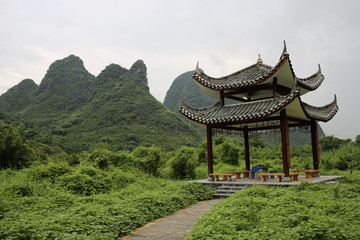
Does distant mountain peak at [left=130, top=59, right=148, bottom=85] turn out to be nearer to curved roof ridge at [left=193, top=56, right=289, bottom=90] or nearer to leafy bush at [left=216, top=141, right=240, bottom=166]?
leafy bush at [left=216, top=141, right=240, bottom=166]

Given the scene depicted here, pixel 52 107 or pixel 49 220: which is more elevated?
pixel 52 107

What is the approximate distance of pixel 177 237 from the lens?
5719 mm

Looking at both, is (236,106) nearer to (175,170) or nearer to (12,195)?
(175,170)

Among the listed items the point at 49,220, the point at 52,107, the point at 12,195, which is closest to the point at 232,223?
the point at 49,220

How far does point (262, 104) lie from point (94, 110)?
2447 inches

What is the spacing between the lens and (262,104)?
1184cm

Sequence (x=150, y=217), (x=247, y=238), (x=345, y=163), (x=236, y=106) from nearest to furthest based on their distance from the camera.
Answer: (x=247, y=238) < (x=150, y=217) < (x=236, y=106) < (x=345, y=163)

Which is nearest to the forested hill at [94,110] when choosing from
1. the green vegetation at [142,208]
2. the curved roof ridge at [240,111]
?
the curved roof ridge at [240,111]

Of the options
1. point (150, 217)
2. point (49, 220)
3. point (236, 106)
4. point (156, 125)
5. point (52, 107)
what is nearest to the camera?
point (49, 220)

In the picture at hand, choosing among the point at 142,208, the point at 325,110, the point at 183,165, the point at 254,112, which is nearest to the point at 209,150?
the point at 254,112

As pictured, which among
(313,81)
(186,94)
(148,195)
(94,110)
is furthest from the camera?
(186,94)

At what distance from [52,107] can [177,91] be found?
156 ft

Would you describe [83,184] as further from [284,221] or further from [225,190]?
[284,221]

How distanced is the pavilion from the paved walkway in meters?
4.46
